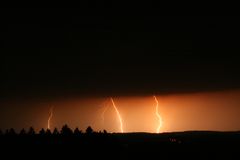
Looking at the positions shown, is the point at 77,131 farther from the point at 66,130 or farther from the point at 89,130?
the point at 66,130

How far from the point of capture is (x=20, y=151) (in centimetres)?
8956

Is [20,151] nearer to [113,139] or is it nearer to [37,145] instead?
[37,145]

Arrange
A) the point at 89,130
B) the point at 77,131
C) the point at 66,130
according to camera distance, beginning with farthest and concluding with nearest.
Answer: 1. the point at 66,130
2. the point at 77,131
3. the point at 89,130

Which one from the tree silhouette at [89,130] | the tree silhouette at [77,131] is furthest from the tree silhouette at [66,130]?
the tree silhouette at [89,130]

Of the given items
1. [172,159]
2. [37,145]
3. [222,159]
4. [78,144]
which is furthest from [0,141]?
[222,159]

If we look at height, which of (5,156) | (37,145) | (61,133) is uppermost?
(61,133)

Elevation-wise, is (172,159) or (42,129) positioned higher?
(42,129)

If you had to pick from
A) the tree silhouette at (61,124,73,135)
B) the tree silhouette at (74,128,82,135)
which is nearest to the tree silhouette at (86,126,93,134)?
the tree silhouette at (74,128,82,135)

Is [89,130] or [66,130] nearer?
[89,130]

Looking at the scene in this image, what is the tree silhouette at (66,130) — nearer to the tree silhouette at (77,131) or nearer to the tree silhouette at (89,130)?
the tree silhouette at (77,131)

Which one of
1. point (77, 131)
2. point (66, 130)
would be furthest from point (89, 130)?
point (66, 130)

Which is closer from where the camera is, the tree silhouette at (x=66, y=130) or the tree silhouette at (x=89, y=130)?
the tree silhouette at (x=89, y=130)

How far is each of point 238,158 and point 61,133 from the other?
3703 cm

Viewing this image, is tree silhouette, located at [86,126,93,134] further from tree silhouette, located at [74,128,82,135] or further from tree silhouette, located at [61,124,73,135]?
tree silhouette, located at [61,124,73,135]
